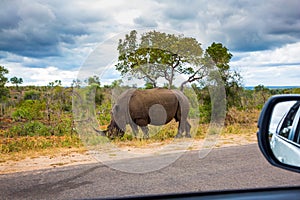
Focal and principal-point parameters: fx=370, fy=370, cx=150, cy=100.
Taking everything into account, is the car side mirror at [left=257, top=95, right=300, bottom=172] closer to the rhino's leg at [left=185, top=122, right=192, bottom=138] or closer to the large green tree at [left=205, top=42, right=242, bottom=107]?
the rhino's leg at [left=185, top=122, right=192, bottom=138]

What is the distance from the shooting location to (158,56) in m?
5.88

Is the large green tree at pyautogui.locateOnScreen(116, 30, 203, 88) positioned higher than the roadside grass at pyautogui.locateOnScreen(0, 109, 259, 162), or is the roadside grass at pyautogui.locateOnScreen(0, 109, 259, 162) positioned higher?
the large green tree at pyautogui.locateOnScreen(116, 30, 203, 88)

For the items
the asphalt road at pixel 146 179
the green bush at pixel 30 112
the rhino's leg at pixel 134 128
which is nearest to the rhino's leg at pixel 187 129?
the rhino's leg at pixel 134 128

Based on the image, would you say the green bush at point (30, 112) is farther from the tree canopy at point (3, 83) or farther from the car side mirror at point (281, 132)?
the car side mirror at point (281, 132)

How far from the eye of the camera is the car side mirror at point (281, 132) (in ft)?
4.52

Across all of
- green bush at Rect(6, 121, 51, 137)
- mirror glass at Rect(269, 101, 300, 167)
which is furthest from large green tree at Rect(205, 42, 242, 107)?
mirror glass at Rect(269, 101, 300, 167)

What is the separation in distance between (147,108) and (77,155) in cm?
264

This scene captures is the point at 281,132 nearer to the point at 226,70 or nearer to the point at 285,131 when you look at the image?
the point at 285,131

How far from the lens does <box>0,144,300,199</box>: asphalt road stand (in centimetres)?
351

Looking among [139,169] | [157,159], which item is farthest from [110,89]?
[139,169]

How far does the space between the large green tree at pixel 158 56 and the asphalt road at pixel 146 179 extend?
162cm

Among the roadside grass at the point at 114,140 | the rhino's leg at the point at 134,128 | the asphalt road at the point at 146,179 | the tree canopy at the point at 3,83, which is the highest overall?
the tree canopy at the point at 3,83

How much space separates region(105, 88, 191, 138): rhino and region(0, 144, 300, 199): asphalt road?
9.74ft

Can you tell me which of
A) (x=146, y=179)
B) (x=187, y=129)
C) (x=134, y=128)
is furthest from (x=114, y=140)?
(x=146, y=179)
